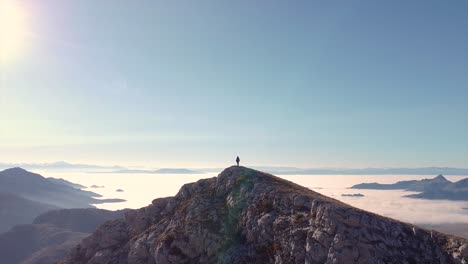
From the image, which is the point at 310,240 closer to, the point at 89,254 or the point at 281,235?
the point at 281,235

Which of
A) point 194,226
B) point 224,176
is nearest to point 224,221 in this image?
point 194,226

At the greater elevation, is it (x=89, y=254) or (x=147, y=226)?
(x=147, y=226)

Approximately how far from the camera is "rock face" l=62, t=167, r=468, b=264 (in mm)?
44156

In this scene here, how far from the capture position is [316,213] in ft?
162

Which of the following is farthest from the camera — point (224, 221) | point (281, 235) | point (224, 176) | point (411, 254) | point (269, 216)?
point (224, 176)

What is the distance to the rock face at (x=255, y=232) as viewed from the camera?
44156 millimetres

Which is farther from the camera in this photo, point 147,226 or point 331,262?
point 147,226

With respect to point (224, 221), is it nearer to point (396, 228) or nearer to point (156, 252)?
point (156, 252)

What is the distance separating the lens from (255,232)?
5300 centimetres

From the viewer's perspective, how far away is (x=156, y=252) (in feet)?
186

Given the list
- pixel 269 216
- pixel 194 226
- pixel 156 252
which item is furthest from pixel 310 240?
pixel 156 252

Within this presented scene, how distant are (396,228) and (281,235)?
13863 mm

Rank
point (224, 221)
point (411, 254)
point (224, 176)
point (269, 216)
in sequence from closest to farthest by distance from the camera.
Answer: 1. point (411, 254)
2. point (269, 216)
3. point (224, 221)
4. point (224, 176)

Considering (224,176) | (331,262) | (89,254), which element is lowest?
(89,254)
